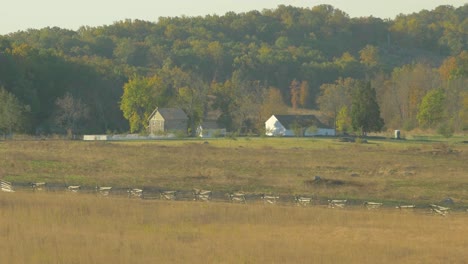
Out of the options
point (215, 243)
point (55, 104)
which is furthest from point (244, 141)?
point (215, 243)

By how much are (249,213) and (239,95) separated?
117909mm

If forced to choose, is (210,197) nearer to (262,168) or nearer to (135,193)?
→ (135,193)

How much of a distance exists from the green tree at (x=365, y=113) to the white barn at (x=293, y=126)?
8980 mm

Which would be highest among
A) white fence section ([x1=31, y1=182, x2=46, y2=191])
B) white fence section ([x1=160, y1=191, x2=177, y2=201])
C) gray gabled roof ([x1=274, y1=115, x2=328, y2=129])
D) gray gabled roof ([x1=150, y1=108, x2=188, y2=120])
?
gray gabled roof ([x1=150, y1=108, x2=188, y2=120])

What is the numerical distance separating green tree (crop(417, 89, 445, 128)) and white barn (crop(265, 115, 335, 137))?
55.4 ft

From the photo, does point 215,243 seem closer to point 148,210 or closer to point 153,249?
point 153,249

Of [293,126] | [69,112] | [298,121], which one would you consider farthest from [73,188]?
[298,121]

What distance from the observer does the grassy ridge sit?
52.5 meters

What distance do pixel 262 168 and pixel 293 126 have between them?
222 feet

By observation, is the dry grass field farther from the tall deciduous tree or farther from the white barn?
the white barn

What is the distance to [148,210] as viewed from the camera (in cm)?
4041

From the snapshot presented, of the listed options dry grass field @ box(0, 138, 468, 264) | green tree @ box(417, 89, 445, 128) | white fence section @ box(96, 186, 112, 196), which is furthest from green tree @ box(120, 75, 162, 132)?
white fence section @ box(96, 186, 112, 196)

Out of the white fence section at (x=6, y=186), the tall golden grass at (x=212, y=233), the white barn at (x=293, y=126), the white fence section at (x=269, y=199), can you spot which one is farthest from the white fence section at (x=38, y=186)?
the white barn at (x=293, y=126)

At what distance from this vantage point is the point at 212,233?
34.5 metres
